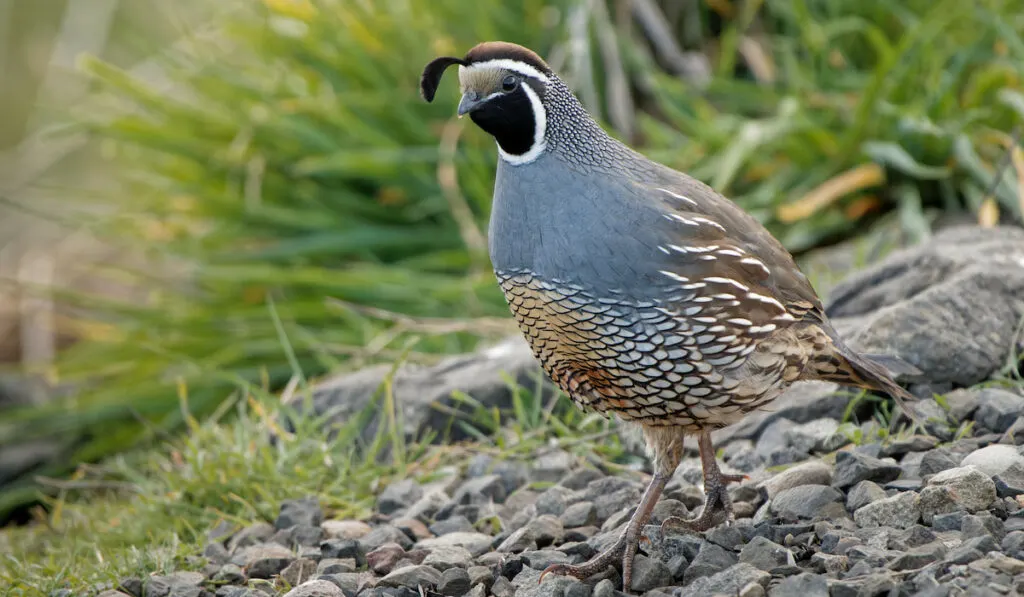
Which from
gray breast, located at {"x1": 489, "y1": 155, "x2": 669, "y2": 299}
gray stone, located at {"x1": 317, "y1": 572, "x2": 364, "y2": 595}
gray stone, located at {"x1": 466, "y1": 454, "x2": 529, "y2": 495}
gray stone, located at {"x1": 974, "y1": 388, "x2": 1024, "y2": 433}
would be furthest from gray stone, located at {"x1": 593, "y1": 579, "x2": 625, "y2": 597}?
gray stone, located at {"x1": 974, "y1": 388, "x2": 1024, "y2": 433}

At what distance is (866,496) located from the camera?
3217 millimetres

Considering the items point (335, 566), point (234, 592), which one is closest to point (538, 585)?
point (335, 566)

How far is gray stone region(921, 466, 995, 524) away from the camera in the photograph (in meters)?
2.98

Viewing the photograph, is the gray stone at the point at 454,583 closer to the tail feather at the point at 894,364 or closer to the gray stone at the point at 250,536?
the gray stone at the point at 250,536

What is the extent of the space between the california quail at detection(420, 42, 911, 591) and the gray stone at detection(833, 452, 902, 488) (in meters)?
0.25

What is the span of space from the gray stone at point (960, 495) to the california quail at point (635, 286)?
516mm

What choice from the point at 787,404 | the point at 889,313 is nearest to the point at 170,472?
the point at 787,404

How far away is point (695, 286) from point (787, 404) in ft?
3.34

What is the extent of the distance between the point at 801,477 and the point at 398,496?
133cm

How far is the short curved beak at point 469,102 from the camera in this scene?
3295mm

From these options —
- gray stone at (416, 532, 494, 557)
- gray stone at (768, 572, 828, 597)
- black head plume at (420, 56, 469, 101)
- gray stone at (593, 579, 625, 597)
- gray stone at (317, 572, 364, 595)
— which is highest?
black head plume at (420, 56, 469, 101)

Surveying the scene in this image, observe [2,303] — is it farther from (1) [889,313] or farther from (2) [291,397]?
(1) [889,313]

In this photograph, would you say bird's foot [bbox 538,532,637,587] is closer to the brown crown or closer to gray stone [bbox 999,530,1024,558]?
gray stone [bbox 999,530,1024,558]

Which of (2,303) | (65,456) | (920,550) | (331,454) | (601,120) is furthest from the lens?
(2,303)
